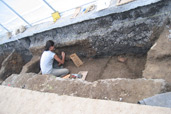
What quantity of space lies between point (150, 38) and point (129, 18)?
2.08 feet

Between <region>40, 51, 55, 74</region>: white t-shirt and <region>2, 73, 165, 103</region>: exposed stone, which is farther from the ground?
<region>2, 73, 165, 103</region>: exposed stone

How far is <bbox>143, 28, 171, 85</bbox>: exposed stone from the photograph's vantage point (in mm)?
2162

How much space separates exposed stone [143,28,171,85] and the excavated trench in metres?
0.25

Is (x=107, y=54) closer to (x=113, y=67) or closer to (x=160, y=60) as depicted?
(x=113, y=67)

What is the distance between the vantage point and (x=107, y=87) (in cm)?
202

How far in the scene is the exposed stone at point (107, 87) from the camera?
1.75m

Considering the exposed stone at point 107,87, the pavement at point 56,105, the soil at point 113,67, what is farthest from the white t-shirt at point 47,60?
the pavement at point 56,105

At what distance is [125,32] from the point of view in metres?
3.20

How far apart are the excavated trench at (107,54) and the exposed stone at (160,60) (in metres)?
0.25

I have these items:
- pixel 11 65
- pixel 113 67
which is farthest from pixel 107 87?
pixel 11 65

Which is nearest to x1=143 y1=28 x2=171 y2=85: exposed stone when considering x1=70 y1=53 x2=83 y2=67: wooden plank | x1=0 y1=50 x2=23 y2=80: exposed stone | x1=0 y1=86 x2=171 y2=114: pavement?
x1=0 y1=86 x2=171 y2=114: pavement

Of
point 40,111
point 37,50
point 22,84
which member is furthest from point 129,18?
point 37,50

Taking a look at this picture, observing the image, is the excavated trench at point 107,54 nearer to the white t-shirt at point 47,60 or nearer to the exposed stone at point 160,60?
the exposed stone at point 160,60

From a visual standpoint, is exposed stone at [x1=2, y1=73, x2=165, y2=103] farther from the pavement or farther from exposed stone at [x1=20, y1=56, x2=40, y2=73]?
exposed stone at [x1=20, y1=56, x2=40, y2=73]
